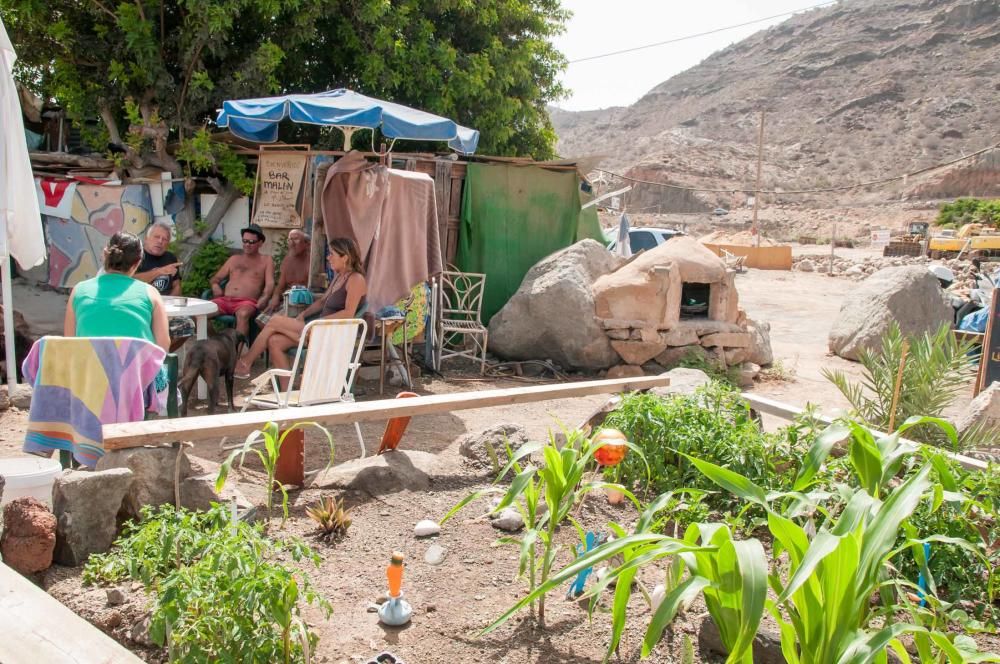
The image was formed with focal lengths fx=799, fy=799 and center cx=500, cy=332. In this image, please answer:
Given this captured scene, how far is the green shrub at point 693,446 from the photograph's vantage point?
325 cm

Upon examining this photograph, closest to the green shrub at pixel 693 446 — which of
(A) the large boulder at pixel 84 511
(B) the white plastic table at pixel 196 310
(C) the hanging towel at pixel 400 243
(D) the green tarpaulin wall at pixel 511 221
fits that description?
(A) the large boulder at pixel 84 511

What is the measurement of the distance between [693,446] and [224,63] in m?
8.26

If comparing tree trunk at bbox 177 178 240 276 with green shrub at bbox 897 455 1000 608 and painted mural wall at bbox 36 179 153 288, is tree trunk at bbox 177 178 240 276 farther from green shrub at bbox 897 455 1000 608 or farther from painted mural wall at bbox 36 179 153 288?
green shrub at bbox 897 455 1000 608

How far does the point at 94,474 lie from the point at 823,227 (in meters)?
43.8

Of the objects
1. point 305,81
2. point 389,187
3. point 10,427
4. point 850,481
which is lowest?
point 10,427

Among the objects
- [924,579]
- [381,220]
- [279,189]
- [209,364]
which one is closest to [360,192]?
[381,220]

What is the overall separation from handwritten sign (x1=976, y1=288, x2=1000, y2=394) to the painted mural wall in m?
8.67

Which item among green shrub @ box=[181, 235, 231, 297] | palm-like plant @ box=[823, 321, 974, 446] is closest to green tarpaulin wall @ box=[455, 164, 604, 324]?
green shrub @ box=[181, 235, 231, 297]

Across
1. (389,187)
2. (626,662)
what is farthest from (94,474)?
(389,187)

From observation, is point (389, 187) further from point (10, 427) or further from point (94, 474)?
point (94, 474)

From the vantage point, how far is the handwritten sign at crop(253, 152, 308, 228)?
27.0 ft

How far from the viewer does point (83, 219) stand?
10070 mm

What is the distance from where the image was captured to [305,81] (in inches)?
408

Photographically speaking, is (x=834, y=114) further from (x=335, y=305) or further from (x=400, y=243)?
(x=335, y=305)
